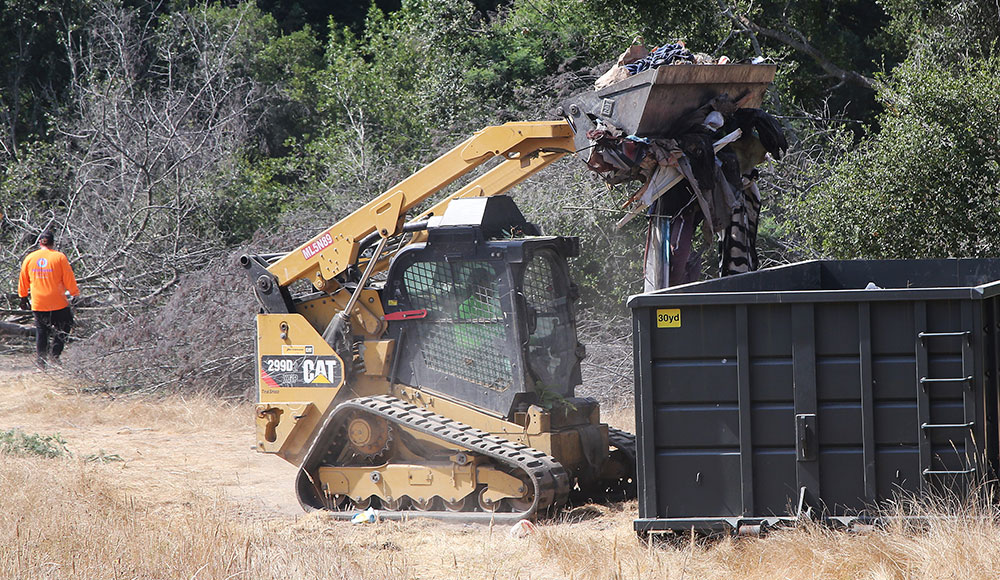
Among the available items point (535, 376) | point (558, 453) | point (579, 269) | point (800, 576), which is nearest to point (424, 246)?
point (535, 376)

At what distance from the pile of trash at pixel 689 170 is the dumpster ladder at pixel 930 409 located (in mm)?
2041

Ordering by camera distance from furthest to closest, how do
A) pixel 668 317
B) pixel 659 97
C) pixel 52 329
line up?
pixel 52 329
pixel 659 97
pixel 668 317

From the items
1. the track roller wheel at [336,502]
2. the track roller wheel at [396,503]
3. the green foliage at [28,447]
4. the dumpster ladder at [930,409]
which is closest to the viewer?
the dumpster ladder at [930,409]

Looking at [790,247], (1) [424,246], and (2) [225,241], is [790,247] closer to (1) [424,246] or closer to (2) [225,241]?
(1) [424,246]

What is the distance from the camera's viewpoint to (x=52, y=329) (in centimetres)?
1264

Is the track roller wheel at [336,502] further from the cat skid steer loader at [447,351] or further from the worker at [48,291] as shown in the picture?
the worker at [48,291]

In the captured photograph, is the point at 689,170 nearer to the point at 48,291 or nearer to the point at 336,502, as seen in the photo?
the point at 336,502

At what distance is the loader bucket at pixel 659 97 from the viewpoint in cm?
628

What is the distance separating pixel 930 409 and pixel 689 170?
2.22 metres

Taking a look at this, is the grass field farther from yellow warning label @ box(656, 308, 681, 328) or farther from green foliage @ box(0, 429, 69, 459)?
yellow warning label @ box(656, 308, 681, 328)

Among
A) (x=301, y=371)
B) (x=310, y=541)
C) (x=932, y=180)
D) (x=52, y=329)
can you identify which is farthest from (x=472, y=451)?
(x=52, y=329)

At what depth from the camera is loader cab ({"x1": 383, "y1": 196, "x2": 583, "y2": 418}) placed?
6688mm

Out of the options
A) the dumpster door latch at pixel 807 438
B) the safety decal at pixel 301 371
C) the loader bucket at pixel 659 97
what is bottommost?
the dumpster door latch at pixel 807 438

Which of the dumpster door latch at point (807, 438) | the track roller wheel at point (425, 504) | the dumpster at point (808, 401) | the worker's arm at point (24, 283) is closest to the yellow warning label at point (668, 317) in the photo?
the dumpster at point (808, 401)
